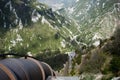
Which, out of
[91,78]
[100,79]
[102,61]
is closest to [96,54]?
[102,61]

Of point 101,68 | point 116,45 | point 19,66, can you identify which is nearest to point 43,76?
point 19,66

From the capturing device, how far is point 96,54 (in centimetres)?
7200

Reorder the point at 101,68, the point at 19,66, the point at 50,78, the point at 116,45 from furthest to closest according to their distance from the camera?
1. the point at 116,45
2. the point at 101,68
3. the point at 50,78
4. the point at 19,66

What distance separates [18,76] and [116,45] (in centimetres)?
4807

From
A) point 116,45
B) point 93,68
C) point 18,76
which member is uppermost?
point 116,45

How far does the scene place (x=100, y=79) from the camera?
50.8 meters

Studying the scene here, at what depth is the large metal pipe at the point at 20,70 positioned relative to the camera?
22.5 metres

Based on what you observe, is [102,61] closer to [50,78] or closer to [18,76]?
[50,78]

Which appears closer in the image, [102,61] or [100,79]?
[100,79]

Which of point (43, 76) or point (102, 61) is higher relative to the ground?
point (102, 61)

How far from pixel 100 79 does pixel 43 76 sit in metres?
22.8

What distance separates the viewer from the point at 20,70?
2448 centimetres

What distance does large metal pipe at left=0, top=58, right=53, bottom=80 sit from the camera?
73.7 feet

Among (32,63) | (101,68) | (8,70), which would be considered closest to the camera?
(8,70)
